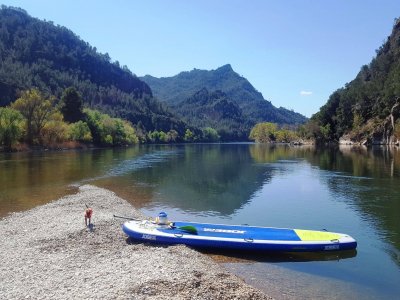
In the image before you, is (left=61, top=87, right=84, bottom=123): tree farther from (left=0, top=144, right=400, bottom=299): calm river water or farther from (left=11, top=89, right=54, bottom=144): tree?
(left=0, top=144, right=400, bottom=299): calm river water

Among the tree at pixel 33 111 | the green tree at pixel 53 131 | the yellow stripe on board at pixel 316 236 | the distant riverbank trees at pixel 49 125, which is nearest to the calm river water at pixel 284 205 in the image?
the yellow stripe on board at pixel 316 236

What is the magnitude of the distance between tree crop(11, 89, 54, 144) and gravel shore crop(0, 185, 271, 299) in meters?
112

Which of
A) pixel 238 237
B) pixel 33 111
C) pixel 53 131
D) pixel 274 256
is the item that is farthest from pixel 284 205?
→ pixel 53 131

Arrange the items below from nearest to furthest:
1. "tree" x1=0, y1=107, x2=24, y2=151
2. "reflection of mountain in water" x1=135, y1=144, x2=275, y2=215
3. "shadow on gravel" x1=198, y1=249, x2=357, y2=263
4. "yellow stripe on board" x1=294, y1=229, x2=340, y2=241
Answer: "shadow on gravel" x1=198, y1=249, x2=357, y2=263
"yellow stripe on board" x1=294, y1=229, x2=340, y2=241
"reflection of mountain in water" x1=135, y1=144, x2=275, y2=215
"tree" x1=0, y1=107, x2=24, y2=151

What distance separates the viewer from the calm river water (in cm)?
2175

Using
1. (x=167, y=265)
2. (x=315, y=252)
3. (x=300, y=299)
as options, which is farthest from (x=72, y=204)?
(x=300, y=299)

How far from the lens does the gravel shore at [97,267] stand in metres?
17.5

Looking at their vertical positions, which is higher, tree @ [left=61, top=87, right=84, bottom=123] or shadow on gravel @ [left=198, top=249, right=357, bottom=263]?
tree @ [left=61, top=87, right=84, bottom=123]

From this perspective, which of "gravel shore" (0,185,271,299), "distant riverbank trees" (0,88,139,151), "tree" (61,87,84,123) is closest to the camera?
"gravel shore" (0,185,271,299)

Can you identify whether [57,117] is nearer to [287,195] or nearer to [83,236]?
[287,195]

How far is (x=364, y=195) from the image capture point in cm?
4750

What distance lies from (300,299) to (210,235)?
8955 mm

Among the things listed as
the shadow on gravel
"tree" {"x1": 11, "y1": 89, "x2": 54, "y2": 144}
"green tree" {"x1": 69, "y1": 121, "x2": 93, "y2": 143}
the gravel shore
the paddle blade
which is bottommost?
the shadow on gravel

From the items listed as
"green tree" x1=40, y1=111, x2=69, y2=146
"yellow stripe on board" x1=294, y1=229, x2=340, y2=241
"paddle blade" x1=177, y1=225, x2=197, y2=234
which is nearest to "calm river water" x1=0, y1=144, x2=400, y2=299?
"yellow stripe on board" x1=294, y1=229, x2=340, y2=241
